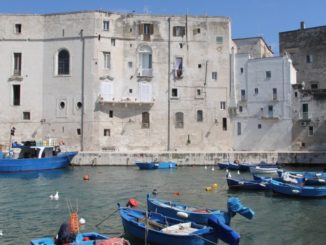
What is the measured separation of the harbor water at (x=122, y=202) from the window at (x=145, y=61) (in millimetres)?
13212

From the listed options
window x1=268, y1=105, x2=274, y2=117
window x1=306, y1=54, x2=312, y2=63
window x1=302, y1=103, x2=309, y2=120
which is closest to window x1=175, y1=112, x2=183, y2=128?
window x1=268, y1=105, x2=274, y2=117

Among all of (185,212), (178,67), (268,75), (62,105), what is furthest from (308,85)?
(185,212)

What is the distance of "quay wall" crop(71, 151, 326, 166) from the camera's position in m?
37.6

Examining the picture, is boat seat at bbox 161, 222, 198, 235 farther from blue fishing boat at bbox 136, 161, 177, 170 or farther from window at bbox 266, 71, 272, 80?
window at bbox 266, 71, 272, 80

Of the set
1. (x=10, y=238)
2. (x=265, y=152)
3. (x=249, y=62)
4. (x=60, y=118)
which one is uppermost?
(x=249, y=62)

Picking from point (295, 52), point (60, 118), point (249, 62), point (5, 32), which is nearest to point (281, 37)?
point (295, 52)

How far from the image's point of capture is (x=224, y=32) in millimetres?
42594

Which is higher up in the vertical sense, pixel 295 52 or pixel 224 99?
→ pixel 295 52

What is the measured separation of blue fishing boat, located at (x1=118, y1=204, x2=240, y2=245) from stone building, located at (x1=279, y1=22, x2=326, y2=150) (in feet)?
95.4

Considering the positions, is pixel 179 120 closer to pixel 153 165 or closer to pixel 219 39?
pixel 153 165

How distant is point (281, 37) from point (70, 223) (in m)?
43.6

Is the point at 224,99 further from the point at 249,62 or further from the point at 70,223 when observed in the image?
the point at 70,223

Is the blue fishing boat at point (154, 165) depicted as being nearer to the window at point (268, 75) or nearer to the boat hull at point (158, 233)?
the window at point (268, 75)

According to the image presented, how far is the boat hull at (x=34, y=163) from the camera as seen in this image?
33.5m
